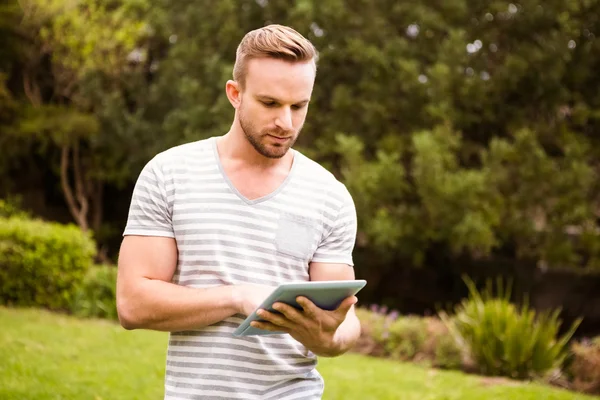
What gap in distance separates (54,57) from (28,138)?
7.08 feet

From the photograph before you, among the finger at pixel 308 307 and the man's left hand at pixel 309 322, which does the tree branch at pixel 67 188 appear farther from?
the finger at pixel 308 307

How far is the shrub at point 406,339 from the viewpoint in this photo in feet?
35.6

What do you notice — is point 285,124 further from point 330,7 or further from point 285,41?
point 330,7

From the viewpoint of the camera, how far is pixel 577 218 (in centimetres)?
1401

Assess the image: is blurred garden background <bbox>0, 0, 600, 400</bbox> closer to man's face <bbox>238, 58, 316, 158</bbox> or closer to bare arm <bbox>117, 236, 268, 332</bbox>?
bare arm <bbox>117, 236, 268, 332</bbox>

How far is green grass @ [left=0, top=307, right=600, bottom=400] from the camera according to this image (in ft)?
22.4

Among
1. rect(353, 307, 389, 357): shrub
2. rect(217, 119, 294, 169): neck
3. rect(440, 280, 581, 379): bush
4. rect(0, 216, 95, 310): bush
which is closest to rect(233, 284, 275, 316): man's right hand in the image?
rect(217, 119, 294, 169): neck

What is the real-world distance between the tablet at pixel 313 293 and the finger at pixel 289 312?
0.01 meters

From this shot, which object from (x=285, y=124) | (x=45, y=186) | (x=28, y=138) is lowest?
(x=45, y=186)

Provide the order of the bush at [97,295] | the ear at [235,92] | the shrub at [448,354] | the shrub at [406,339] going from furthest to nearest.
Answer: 1. the bush at [97,295]
2. the shrub at [406,339]
3. the shrub at [448,354]
4. the ear at [235,92]

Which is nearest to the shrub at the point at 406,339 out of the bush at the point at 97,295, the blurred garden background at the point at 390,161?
the blurred garden background at the point at 390,161

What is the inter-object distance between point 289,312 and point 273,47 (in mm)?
790

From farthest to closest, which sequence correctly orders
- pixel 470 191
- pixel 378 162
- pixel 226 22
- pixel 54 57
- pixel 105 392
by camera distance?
pixel 54 57 < pixel 226 22 < pixel 378 162 < pixel 470 191 < pixel 105 392

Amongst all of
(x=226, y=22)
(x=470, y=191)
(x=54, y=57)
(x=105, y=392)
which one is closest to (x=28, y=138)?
(x=54, y=57)
